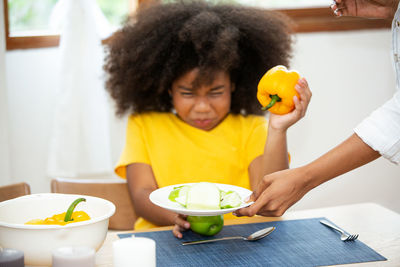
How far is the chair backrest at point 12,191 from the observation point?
1385mm

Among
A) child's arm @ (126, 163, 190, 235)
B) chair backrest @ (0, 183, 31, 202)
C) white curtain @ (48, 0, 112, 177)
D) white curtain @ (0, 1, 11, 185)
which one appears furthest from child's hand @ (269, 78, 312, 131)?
white curtain @ (0, 1, 11, 185)

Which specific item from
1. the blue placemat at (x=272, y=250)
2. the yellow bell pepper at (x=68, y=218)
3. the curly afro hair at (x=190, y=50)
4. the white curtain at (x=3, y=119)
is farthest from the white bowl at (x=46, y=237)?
the white curtain at (x=3, y=119)

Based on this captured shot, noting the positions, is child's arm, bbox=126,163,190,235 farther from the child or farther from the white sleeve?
the white sleeve

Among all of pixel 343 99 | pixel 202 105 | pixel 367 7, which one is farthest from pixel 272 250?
pixel 343 99

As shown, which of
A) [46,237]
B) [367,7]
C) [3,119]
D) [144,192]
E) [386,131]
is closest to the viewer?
[46,237]

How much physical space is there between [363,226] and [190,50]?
0.82 m

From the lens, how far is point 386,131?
3.56ft

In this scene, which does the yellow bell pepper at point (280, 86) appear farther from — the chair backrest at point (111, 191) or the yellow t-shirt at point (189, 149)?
the chair backrest at point (111, 191)

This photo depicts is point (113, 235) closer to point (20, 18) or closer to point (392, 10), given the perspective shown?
point (392, 10)

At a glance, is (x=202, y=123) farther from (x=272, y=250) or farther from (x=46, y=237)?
(x=46, y=237)

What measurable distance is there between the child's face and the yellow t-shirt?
3.0 inches

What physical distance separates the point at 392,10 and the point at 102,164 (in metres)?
1.46

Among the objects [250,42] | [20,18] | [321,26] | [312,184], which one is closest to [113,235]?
[312,184]

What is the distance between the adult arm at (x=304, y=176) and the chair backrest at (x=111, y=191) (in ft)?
1.84
